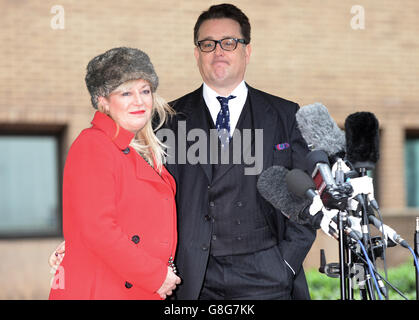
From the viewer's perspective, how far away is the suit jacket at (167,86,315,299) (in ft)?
11.4

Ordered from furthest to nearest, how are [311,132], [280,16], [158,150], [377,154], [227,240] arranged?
[280,16] < [227,240] < [158,150] < [311,132] < [377,154]

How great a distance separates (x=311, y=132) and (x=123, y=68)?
0.91 meters

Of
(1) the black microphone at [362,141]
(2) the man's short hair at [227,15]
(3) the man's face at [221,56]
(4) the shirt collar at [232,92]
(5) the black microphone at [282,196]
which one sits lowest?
(5) the black microphone at [282,196]

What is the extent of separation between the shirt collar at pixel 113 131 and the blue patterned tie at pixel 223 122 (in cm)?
71

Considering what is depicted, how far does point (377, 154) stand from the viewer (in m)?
2.81

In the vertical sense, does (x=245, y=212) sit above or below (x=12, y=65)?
below

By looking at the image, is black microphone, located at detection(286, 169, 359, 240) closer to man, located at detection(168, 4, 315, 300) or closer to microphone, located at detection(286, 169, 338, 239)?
microphone, located at detection(286, 169, 338, 239)

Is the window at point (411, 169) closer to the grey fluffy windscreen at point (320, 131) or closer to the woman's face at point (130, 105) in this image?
the grey fluffy windscreen at point (320, 131)

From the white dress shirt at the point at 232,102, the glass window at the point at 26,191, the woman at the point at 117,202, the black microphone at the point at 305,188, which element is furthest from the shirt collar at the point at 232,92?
the glass window at the point at 26,191

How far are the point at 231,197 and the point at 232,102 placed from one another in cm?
57

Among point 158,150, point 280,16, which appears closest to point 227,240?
point 158,150

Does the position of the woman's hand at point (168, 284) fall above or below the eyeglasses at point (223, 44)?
below

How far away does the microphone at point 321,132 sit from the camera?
2.98 metres
